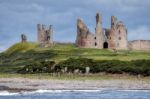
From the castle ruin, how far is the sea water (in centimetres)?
6519

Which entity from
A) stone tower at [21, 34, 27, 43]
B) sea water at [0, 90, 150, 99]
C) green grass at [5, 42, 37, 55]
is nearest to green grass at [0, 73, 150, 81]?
sea water at [0, 90, 150, 99]

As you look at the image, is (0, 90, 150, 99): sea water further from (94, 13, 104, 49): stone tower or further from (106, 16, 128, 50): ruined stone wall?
(106, 16, 128, 50): ruined stone wall

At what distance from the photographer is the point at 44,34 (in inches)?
5999

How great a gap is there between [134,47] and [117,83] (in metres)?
63.8

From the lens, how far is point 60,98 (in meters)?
70.3

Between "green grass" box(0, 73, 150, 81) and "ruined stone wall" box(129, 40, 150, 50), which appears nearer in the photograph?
"green grass" box(0, 73, 150, 81)

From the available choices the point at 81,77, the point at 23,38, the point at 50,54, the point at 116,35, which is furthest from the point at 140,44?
the point at 81,77

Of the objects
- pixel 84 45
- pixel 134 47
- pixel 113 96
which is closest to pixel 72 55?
pixel 84 45

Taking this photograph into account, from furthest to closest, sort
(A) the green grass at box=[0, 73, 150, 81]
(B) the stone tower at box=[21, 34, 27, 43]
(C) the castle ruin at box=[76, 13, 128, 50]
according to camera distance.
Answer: (B) the stone tower at box=[21, 34, 27, 43]
(C) the castle ruin at box=[76, 13, 128, 50]
(A) the green grass at box=[0, 73, 150, 81]

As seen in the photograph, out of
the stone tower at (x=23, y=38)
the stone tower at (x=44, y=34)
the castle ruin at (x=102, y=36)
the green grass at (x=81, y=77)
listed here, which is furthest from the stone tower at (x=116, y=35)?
the green grass at (x=81, y=77)

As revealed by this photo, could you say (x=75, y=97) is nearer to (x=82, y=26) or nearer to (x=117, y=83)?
(x=117, y=83)

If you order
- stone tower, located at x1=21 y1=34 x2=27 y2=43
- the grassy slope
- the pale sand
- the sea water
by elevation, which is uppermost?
stone tower, located at x1=21 y1=34 x2=27 y2=43

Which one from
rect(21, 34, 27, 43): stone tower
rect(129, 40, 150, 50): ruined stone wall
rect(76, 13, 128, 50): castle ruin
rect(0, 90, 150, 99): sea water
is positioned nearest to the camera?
A: rect(0, 90, 150, 99): sea water

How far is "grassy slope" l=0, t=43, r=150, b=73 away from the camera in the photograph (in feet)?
411
